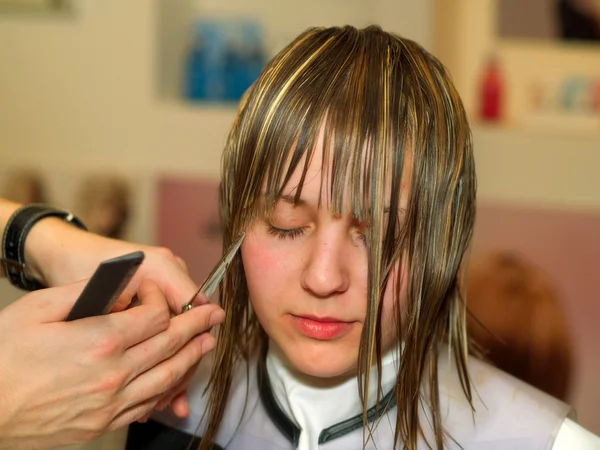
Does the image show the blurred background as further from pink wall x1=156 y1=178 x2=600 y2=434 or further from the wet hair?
the wet hair

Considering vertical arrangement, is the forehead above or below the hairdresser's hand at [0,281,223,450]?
above

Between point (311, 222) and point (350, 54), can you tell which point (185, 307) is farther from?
point (350, 54)

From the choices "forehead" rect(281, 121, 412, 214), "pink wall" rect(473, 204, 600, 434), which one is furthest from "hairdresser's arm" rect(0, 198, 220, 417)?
"pink wall" rect(473, 204, 600, 434)

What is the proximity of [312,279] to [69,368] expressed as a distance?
0.98ft

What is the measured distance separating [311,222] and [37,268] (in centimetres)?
48

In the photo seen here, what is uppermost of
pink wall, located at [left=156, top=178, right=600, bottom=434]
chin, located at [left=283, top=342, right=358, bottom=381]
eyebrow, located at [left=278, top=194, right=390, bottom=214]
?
eyebrow, located at [left=278, top=194, right=390, bottom=214]

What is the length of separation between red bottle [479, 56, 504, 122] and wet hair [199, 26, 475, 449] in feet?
5.39

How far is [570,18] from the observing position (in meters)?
2.59

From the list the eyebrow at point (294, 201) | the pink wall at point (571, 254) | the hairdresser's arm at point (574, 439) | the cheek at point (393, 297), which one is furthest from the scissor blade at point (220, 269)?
the pink wall at point (571, 254)

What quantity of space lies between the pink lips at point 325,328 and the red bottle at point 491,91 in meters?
1.82

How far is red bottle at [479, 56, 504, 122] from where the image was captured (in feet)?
8.47

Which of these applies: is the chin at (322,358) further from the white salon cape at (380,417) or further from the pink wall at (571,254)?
the pink wall at (571,254)

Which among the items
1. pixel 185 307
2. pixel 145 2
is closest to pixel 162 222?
pixel 145 2

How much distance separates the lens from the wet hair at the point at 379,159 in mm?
900
